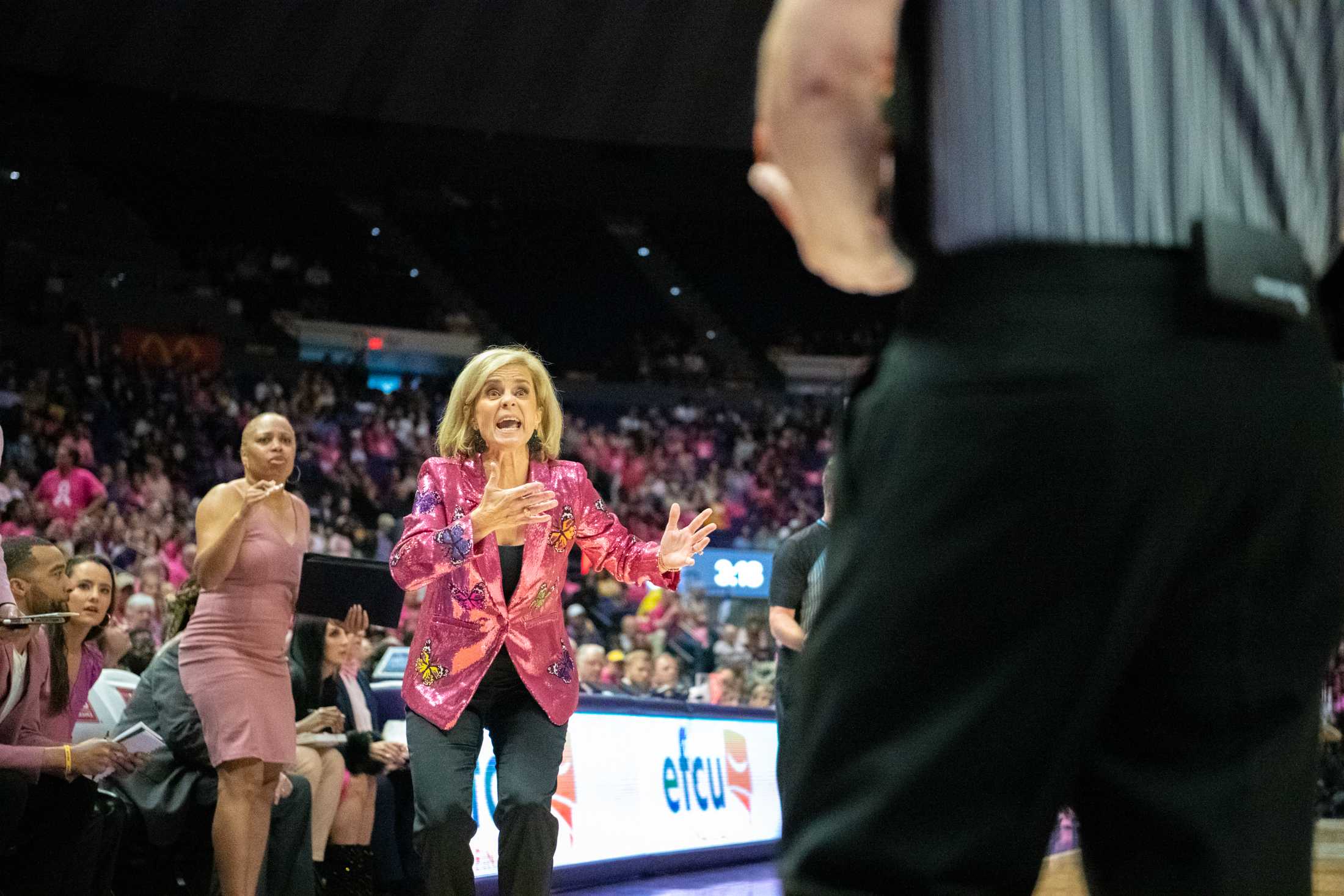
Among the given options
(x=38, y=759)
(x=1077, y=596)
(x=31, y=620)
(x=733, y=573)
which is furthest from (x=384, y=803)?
(x=733, y=573)

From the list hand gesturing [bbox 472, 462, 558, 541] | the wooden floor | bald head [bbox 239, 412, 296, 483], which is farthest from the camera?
the wooden floor

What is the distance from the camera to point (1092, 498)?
3.16 feet

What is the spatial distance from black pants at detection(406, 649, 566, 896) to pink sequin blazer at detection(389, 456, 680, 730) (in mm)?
49

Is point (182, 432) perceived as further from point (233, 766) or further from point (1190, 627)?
point (1190, 627)

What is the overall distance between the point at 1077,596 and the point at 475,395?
3.10 m

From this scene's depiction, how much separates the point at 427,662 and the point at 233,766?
128 centimetres

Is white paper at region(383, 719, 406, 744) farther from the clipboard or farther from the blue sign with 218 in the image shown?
the blue sign with 218

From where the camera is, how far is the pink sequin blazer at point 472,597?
3602 millimetres

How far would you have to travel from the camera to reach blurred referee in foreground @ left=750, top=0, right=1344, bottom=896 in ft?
3.18

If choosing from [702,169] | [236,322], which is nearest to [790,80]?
[236,322]

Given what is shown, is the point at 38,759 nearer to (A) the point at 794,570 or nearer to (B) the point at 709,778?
(A) the point at 794,570

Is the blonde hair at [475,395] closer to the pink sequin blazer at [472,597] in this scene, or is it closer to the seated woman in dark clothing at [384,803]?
the pink sequin blazer at [472,597]

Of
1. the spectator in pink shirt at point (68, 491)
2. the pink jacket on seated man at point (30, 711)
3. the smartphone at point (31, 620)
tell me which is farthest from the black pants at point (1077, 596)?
the spectator in pink shirt at point (68, 491)

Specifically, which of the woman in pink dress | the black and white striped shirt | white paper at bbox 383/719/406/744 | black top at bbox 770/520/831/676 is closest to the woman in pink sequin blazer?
the woman in pink dress
